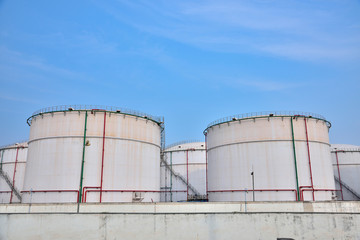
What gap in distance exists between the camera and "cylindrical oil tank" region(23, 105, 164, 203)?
23.8 metres

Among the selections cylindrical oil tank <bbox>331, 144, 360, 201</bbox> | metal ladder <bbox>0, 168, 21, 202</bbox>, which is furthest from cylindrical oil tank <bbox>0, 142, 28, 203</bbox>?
cylindrical oil tank <bbox>331, 144, 360, 201</bbox>

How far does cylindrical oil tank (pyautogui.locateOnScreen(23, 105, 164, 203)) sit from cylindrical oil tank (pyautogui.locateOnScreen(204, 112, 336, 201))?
8.69m

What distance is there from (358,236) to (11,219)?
19.1m

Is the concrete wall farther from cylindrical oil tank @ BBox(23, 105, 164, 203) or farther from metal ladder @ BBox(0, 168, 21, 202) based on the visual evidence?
metal ladder @ BBox(0, 168, 21, 202)

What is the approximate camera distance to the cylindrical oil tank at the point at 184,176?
41250mm

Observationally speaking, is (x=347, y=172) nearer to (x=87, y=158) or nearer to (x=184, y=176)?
(x=184, y=176)

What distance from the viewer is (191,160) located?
140 ft

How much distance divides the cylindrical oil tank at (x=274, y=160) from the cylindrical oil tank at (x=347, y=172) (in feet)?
53.0

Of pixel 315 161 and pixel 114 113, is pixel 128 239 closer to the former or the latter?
pixel 114 113

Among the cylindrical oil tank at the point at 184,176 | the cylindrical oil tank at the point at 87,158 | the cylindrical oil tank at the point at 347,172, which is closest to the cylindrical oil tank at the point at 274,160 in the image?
the cylindrical oil tank at the point at 87,158

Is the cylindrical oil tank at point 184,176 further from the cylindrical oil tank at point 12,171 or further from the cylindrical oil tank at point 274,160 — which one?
the cylindrical oil tank at point 12,171

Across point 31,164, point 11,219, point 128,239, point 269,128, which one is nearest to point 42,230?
point 11,219

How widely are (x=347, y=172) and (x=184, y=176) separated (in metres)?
25.3

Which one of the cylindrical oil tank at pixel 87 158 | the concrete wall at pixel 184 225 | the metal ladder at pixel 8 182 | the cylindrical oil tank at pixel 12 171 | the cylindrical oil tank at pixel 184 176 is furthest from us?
the cylindrical oil tank at pixel 184 176
